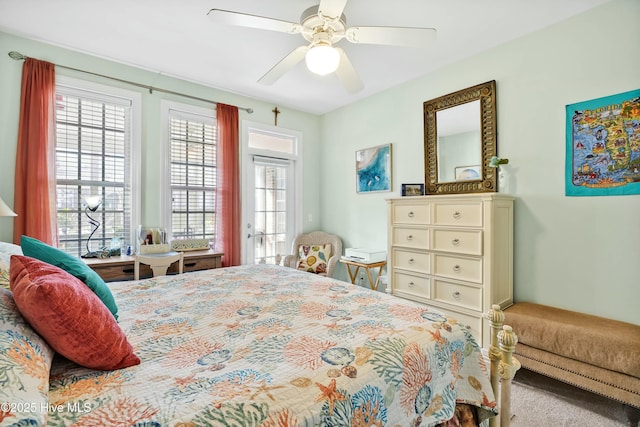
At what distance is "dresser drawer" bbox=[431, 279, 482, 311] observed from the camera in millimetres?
2553

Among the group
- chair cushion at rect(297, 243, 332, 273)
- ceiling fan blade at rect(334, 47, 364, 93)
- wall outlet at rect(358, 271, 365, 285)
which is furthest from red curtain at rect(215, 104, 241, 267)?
ceiling fan blade at rect(334, 47, 364, 93)

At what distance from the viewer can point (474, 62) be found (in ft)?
9.90

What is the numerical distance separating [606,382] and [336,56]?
8.69 feet

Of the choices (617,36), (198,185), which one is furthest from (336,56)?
(198,185)

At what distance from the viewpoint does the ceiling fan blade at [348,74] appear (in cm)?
222

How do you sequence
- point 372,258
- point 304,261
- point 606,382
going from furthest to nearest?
point 304,261
point 372,258
point 606,382

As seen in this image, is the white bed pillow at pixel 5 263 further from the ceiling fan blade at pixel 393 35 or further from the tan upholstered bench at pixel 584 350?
the tan upholstered bench at pixel 584 350

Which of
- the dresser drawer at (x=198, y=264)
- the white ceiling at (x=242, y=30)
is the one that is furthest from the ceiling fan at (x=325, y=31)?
the dresser drawer at (x=198, y=264)

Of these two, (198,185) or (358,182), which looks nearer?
(198,185)

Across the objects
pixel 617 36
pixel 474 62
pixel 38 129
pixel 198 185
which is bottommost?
pixel 198 185

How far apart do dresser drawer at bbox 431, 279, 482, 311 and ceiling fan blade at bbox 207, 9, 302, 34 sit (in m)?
2.44

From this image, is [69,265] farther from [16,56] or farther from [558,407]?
[558,407]

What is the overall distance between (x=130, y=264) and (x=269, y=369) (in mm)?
2600

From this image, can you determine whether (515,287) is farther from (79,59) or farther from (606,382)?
(79,59)
